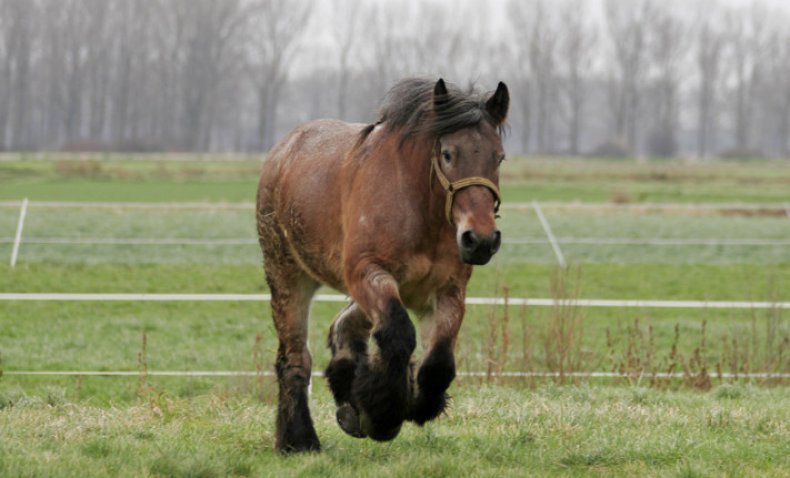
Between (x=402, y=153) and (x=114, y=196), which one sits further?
(x=114, y=196)

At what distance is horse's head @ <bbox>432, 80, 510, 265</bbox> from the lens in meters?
5.58

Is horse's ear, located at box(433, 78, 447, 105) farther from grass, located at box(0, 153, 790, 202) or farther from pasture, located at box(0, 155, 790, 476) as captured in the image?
grass, located at box(0, 153, 790, 202)

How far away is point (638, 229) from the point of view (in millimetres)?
28469

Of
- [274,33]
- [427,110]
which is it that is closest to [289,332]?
[427,110]

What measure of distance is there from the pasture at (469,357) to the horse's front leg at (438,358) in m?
0.28

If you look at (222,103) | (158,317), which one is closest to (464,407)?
(158,317)

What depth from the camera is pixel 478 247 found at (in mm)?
5535

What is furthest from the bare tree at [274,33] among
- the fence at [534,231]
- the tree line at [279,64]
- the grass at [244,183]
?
the fence at [534,231]

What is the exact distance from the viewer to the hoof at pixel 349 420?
6406 millimetres

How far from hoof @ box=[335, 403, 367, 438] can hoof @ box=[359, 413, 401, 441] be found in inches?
11.5

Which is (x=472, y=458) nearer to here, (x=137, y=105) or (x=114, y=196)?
(x=114, y=196)

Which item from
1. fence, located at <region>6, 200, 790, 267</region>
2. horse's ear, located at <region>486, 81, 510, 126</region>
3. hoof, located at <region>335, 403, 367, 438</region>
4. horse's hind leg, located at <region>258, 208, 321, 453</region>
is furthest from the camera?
fence, located at <region>6, 200, 790, 267</region>

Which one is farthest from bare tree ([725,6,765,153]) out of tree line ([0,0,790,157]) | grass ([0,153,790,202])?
grass ([0,153,790,202])

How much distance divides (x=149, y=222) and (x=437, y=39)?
8255 cm
